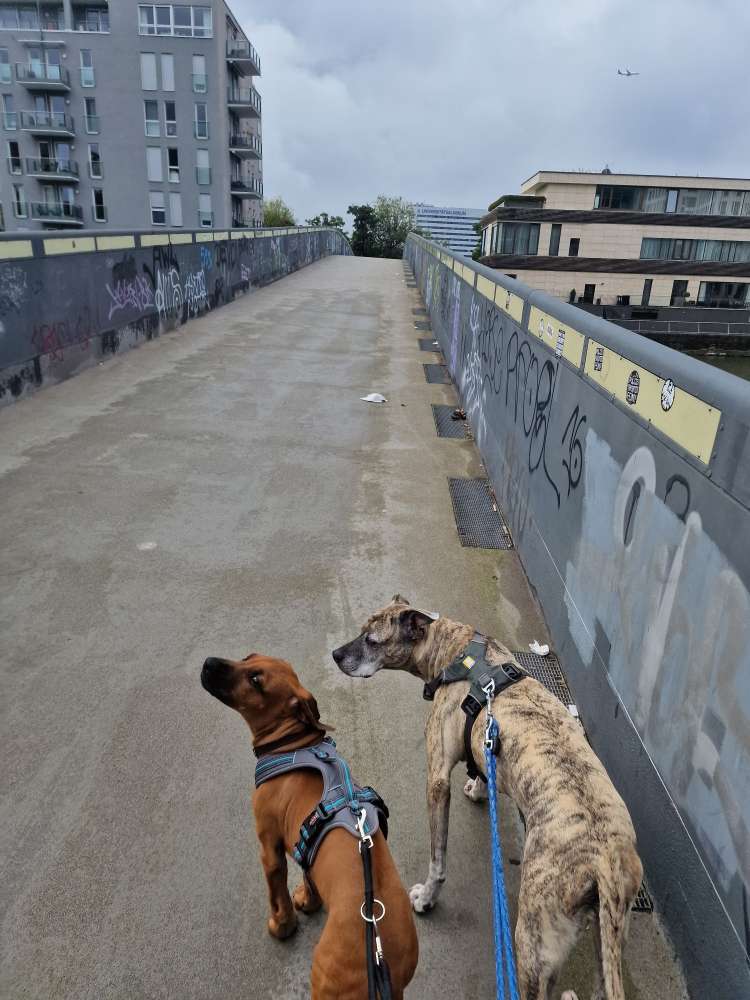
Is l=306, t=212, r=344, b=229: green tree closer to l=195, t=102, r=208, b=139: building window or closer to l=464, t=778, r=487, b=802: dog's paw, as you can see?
l=195, t=102, r=208, b=139: building window

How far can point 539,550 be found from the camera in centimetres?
540

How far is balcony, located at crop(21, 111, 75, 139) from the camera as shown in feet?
166

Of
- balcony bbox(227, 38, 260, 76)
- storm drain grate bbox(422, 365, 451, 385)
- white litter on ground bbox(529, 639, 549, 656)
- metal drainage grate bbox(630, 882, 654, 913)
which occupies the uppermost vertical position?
balcony bbox(227, 38, 260, 76)

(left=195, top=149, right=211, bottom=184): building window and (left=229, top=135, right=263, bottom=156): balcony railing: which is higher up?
(left=229, top=135, right=263, bottom=156): balcony railing

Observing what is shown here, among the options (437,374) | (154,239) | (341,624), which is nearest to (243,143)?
(154,239)

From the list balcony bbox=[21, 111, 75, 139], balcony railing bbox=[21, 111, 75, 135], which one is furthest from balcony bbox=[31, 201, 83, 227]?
balcony railing bbox=[21, 111, 75, 135]

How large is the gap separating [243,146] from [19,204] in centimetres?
1868

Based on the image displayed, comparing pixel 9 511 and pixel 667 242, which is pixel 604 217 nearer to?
pixel 667 242

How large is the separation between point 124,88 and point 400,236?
45597mm

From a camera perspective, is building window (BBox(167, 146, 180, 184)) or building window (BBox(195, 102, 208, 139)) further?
building window (BBox(167, 146, 180, 184))

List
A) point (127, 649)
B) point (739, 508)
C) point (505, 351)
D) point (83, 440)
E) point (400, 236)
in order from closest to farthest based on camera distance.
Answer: point (739, 508), point (127, 649), point (505, 351), point (83, 440), point (400, 236)

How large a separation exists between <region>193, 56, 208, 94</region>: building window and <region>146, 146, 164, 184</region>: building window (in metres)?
5.20

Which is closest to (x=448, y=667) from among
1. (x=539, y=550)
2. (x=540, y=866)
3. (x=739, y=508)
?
(x=540, y=866)

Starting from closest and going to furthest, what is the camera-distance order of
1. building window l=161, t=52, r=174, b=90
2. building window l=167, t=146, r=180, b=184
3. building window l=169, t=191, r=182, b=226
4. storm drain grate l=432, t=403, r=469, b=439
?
storm drain grate l=432, t=403, r=469, b=439
building window l=161, t=52, r=174, b=90
building window l=167, t=146, r=180, b=184
building window l=169, t=191, r=182, b=226
